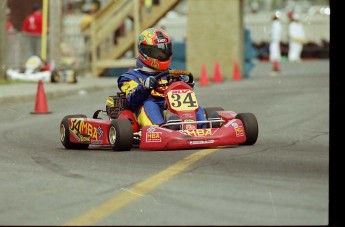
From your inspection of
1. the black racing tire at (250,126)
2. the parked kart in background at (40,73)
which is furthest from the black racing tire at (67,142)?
the parked kart in background at (40,73)

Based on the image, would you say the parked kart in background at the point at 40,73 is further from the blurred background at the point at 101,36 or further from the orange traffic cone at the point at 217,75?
the orange traffic cone at the point at 217,75

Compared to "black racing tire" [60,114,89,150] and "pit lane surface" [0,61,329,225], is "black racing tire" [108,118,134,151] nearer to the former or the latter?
"pit lane surface" [0,61,329,225]

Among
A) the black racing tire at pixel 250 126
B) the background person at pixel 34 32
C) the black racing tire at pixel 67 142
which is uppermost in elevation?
the background person at pixel 34 32

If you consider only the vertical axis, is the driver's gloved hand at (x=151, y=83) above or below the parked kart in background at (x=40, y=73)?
below

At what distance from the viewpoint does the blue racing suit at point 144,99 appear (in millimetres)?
11547

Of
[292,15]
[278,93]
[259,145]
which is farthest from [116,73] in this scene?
[259,145]

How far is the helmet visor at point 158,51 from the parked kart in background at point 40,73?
1394 centimetres

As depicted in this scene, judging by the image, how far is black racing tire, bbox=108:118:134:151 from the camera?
36.1ft

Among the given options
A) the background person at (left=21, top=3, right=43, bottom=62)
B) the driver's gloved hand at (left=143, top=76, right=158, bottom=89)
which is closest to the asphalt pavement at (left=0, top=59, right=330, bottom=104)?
the background person at (left=21, top=3, right=43, bottom=62)

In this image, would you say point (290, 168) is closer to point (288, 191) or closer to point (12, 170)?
point (288, 191)

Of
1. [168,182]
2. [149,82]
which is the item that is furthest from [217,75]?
[168,182]

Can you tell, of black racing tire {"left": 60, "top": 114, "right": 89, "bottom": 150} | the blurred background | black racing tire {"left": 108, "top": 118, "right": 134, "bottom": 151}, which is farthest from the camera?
the blurred background

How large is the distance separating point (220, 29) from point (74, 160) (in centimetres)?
2015

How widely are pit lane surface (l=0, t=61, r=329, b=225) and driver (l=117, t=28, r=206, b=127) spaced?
54 cm
